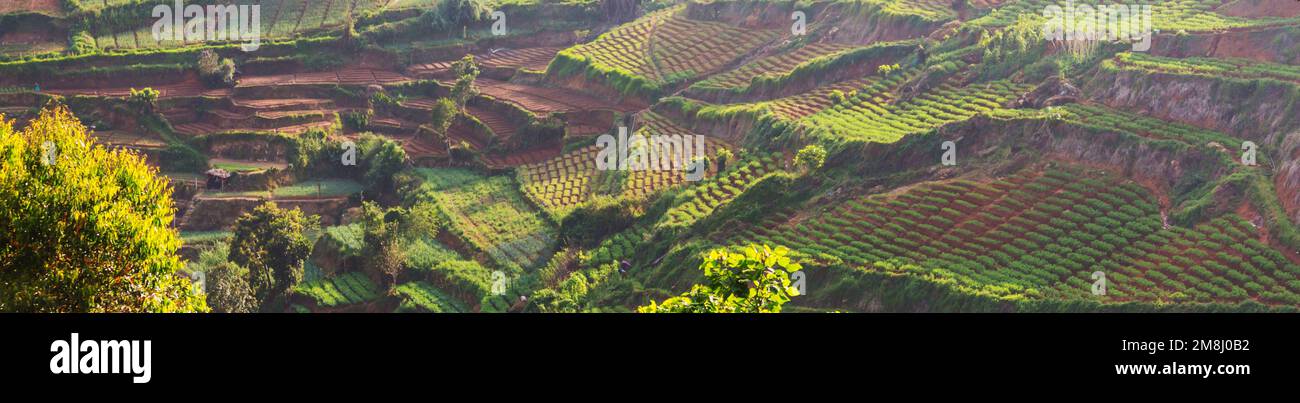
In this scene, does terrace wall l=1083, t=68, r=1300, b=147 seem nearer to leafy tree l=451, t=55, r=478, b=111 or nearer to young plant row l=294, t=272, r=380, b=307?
young plant row l=294, t=272, r=380, b=307

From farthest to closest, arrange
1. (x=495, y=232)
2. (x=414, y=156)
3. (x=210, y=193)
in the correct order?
1. (x=414, y=156)
2. (x=210, y=193)
3. (x=495, y=232)

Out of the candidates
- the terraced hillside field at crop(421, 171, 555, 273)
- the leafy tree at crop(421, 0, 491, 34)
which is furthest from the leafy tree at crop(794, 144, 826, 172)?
the leafy tree at crop(421, 0, 491, 34)

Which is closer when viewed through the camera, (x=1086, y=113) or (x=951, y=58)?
(x=1086, y=113)

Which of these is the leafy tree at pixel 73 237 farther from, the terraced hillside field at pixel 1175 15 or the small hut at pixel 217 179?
the terraced hillside field at pixel 1175 15

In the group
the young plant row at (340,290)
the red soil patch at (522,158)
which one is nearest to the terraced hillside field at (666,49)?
the red soil patch at (522,158)

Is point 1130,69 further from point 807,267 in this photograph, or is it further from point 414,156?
point 414,156
